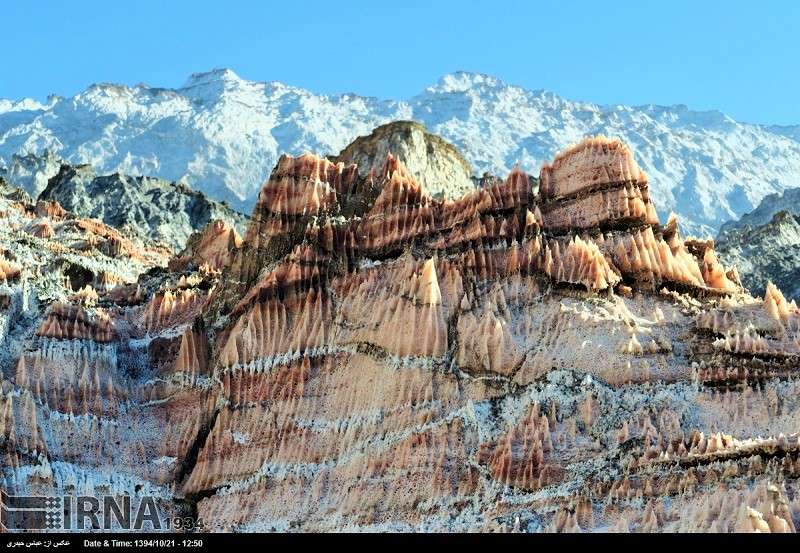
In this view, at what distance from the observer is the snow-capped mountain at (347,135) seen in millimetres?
149875

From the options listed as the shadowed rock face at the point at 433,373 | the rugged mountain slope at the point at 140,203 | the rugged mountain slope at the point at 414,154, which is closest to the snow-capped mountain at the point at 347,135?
the rugged mountain slope at the point at 140,203

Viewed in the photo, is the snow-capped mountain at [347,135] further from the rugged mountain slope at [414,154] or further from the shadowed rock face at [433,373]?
the shadowed rock face at [433,373]

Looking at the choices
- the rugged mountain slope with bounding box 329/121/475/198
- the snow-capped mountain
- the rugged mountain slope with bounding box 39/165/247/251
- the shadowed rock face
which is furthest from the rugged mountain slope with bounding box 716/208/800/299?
the shadowed rock face

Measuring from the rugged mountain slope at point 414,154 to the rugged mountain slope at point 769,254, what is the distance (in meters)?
21.9

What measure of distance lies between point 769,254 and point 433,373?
60.7 metres

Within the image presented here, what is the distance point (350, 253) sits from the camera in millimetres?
37438

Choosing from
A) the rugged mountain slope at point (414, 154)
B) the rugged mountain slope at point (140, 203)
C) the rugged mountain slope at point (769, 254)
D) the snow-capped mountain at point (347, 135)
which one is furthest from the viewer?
the snow-capped mountain at point (347, 135)

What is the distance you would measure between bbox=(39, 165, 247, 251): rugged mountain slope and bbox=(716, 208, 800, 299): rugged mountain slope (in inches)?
1695

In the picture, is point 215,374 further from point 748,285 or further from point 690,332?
point 748,285

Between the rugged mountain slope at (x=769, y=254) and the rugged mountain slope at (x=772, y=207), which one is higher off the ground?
the rugged mountain slope at (x=772, y=207)

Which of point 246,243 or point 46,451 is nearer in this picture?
point 46,451

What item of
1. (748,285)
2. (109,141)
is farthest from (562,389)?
(109,141)

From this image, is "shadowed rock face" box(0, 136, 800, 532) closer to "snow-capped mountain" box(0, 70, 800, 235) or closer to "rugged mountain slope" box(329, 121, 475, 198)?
"rugged mountain slope" box(329, 121, 475, 198)

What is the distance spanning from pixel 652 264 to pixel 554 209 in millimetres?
3841
